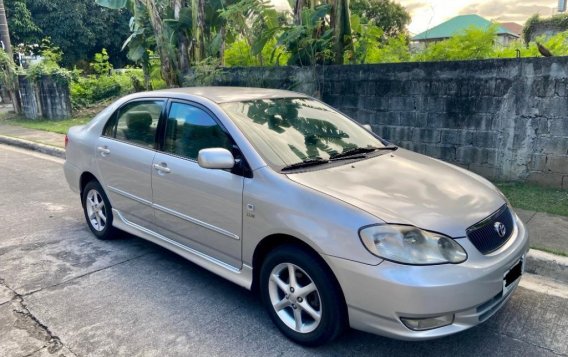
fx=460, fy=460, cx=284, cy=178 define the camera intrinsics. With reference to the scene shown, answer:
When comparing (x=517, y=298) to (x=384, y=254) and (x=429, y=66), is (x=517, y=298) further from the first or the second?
(x=429, y=66)

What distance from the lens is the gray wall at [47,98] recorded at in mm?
14750

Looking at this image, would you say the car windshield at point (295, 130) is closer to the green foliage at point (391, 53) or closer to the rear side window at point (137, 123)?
the rear side window at point (137, 123)

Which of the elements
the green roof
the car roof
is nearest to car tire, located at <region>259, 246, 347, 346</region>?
the car roof

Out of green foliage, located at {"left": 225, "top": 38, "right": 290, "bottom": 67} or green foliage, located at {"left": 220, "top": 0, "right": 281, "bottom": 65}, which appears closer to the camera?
green foliage, located at {"left": 220, "top": 0, "right": 281, "bottom": 65}

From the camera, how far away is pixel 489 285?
8.77ft

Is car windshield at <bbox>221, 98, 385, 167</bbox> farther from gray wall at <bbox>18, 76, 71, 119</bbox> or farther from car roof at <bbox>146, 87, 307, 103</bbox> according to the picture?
gray wall at <bbox>18, 76, 71, 119</bbox>

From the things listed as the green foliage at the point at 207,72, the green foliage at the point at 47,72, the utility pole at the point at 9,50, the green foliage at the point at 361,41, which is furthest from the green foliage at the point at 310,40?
the utility pole at the point at 9,50

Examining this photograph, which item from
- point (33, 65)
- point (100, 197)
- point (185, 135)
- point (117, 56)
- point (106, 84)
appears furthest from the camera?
point (117, 56)

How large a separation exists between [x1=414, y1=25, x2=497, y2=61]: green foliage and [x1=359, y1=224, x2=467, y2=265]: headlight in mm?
4975

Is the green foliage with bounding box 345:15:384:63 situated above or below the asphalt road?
above

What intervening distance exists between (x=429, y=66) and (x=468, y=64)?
21.3 inches

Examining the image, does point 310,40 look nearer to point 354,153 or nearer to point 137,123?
Result: point 137,123

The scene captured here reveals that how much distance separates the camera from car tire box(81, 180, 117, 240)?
4.82 m

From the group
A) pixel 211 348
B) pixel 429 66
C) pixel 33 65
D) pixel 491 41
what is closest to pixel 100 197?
Result: pixel 211 348
